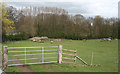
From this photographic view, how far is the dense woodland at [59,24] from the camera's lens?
3285 cm

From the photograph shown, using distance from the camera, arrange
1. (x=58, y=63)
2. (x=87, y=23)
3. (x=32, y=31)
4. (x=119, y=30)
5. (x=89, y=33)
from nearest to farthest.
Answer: (x=58, y=63) < (x=32, y=31) < (x=119, y=30) < (x=89, y=33) < (x=87, y=23)

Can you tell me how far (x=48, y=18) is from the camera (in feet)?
123

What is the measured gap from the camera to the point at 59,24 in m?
38.2

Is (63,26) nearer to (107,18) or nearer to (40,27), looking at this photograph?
(40,27)

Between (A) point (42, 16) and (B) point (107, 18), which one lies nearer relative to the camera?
(A) point (42, 16)

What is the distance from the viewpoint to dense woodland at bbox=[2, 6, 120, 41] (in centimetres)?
3285

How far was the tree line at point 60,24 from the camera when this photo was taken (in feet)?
108

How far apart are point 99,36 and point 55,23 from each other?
40.4 feet

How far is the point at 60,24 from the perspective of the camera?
38219 millimetres

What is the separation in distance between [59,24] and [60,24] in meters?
0.28

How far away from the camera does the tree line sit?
108 feet

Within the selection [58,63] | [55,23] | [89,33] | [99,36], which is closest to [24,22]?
[55,23]

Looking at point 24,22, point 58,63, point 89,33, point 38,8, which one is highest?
point 38,8

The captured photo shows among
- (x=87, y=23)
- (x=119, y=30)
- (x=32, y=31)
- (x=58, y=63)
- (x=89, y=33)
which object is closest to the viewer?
(x=58, y=63)
